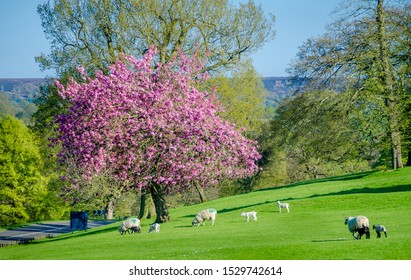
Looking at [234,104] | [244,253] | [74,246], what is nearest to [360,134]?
[234,104]

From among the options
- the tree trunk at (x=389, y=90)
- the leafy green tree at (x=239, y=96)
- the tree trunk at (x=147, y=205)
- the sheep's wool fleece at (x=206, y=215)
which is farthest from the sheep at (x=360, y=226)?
the leafy green tree at (x=239, y=96)

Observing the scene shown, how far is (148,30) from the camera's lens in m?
46.5

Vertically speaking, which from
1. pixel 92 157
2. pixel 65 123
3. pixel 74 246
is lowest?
pixel 74 246

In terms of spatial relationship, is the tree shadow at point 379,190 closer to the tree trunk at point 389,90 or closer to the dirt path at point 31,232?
the tree trunk at point 389,90

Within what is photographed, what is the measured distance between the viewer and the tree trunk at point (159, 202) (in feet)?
118

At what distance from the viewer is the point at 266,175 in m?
89.5

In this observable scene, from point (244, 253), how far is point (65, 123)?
19.1 m

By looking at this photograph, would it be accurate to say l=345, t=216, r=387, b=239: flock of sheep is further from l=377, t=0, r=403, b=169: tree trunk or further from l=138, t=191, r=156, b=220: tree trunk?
l=138, t=191, r=156, b=220: tree trunk

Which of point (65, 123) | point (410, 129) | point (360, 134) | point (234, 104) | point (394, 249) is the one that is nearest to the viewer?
point (394, 249)

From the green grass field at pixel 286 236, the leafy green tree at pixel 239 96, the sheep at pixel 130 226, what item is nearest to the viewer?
the green grass field at pixel 286 236

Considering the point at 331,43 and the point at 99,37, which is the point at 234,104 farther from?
the point at 99,37

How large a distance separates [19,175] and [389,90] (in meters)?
42.2

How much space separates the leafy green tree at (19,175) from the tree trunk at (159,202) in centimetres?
3353

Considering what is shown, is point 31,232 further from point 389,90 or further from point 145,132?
point 389,90
